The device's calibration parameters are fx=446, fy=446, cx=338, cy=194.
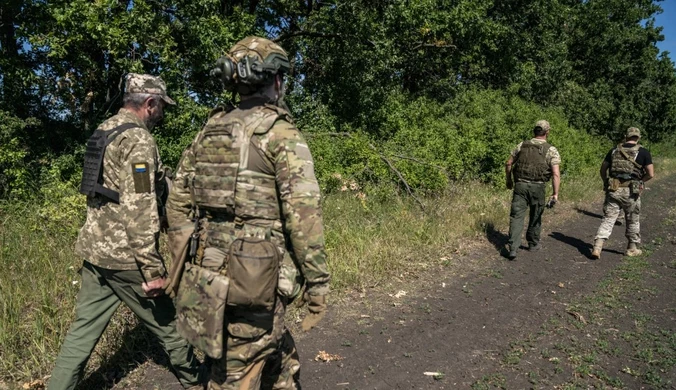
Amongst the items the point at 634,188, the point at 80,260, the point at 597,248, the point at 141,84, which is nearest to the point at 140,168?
the point at 141,84

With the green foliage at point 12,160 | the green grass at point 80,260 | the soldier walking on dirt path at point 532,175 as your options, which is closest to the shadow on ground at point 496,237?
the green grass at point 80,260

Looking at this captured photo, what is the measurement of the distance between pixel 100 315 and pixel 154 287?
0.53m

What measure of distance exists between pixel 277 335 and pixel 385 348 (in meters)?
1.94

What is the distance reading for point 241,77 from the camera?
2189 millimetres

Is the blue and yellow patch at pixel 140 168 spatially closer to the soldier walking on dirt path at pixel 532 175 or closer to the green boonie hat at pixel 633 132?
the soldier walking on dirt path at pixel 532 175

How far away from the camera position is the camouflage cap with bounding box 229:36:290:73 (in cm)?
220

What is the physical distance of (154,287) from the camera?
269 cm

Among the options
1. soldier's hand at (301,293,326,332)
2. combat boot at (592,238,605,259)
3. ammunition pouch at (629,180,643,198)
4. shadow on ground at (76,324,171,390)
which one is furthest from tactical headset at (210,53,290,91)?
ammunition pouch at (629,180,643,198)

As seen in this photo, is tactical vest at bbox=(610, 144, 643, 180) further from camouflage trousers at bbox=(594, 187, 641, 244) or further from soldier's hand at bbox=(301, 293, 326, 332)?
soldier's hand at bbox=(301, 293, 326, 332)

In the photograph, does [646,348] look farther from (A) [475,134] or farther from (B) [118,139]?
(A) [475,134]

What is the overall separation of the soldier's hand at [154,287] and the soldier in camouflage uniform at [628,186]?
661 centimetres

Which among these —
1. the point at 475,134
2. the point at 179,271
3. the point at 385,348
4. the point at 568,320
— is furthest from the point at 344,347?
the point at 475,134

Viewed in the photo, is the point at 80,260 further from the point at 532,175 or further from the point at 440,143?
the point at 440,143

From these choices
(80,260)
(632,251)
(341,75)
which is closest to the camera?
(80,260)
